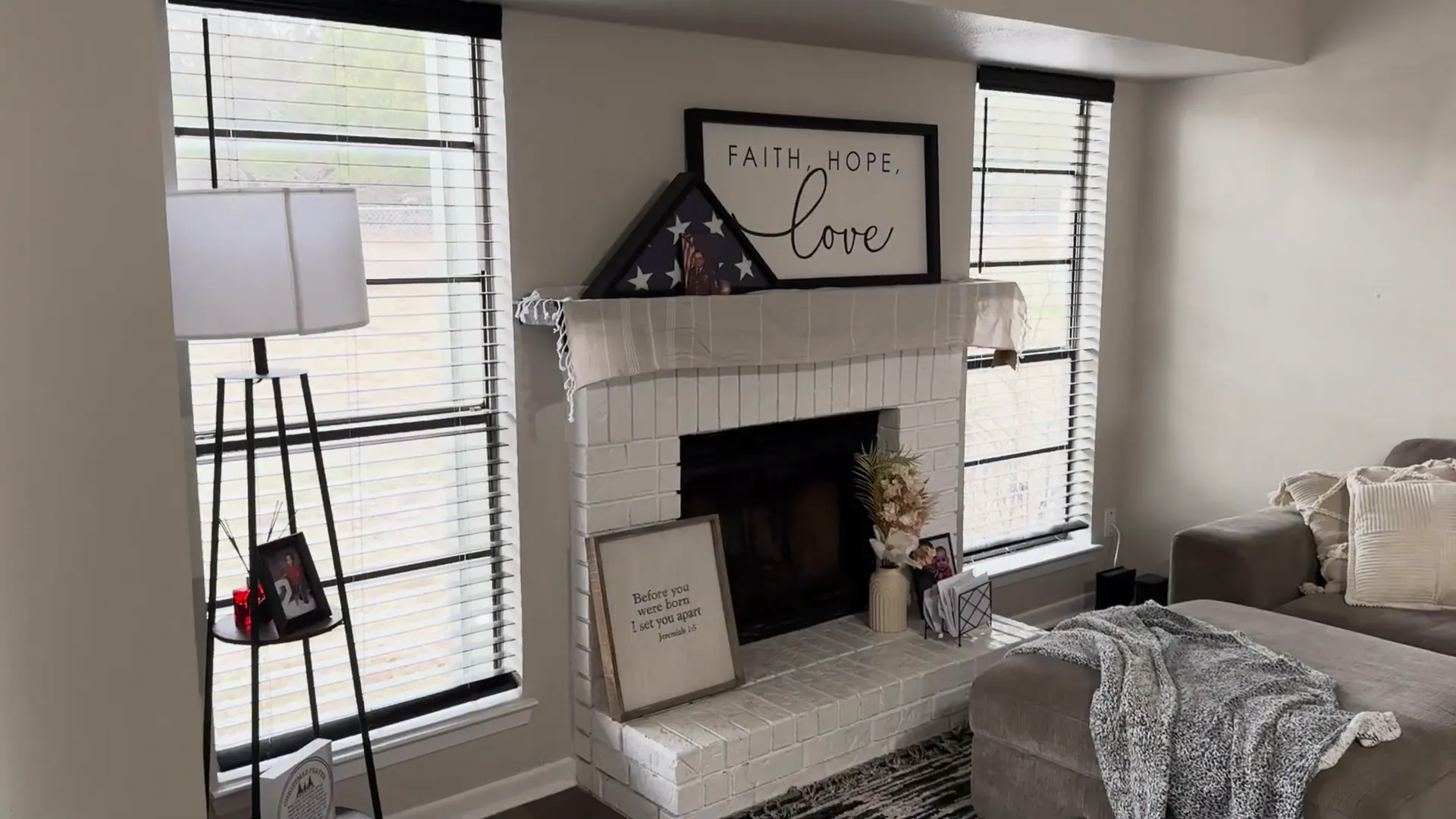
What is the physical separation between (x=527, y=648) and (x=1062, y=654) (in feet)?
4.57

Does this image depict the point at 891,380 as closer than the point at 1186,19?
No

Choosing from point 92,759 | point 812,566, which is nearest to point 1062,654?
point 812,566

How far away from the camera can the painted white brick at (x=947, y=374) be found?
12.8 ft

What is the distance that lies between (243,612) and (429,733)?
724mm

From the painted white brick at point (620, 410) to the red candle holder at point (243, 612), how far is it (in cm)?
103

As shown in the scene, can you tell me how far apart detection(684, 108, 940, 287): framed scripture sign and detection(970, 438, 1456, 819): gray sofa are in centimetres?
129

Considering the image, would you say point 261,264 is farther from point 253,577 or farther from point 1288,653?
point 1288,653

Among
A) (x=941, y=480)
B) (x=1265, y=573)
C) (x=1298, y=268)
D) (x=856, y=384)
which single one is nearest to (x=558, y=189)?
(x=856, y=384)

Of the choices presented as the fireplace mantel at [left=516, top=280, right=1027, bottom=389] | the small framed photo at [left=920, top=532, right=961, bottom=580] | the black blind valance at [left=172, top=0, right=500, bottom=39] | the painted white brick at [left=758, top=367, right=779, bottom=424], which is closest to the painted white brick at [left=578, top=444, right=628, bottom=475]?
→ the fireplace mantel at [left=516, top=280, right=1027, bottom=389]

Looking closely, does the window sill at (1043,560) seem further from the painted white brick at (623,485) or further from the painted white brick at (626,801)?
the painted white brick at (626,801)

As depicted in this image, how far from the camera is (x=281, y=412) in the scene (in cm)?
232

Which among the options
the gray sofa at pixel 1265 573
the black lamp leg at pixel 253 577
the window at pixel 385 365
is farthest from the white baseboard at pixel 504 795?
the gray sofa at pixel 1265 573

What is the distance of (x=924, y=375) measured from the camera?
386cm

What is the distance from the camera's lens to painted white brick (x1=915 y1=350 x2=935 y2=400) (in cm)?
383
